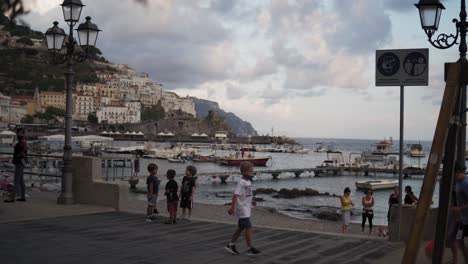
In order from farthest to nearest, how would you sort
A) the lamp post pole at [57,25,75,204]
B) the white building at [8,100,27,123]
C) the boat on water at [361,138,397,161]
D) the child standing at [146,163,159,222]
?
the white building at [8,100,27,123], the boat on water at [361,138,397,161], the lamp post pole at [57,25,75,204], the child standing at [146,163,159,222]

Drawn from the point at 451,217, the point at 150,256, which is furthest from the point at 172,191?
the point at 451,217

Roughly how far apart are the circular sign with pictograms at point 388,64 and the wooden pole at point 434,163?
3780 millimetres

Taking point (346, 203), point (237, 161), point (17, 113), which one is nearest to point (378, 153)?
point (237, 161)

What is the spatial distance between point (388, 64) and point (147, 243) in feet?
16.9

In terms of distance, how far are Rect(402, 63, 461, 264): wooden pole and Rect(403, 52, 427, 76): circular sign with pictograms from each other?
372cm

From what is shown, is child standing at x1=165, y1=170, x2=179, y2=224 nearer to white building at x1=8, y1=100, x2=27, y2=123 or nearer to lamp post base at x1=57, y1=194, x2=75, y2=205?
lamp post base at x1=57, y1=194, x2=75, y2=205

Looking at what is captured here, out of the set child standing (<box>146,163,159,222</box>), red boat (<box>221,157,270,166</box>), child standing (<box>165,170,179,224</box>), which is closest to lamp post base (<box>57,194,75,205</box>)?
child standing (<box>146,163,159,222</box>)

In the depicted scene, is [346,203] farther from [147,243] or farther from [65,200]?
[147,243]

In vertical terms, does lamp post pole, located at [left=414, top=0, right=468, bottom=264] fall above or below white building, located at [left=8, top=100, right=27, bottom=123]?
below

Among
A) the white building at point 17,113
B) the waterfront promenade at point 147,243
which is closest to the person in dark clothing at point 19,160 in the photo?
the waterfront promenade at point 147,243

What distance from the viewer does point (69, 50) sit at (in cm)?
1401

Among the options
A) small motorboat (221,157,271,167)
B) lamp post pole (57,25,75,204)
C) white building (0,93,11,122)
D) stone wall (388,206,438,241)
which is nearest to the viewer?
stone wall (388,206,438,241)

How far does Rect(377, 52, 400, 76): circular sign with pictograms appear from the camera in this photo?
9.38 meters

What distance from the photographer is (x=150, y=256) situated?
791 cm
